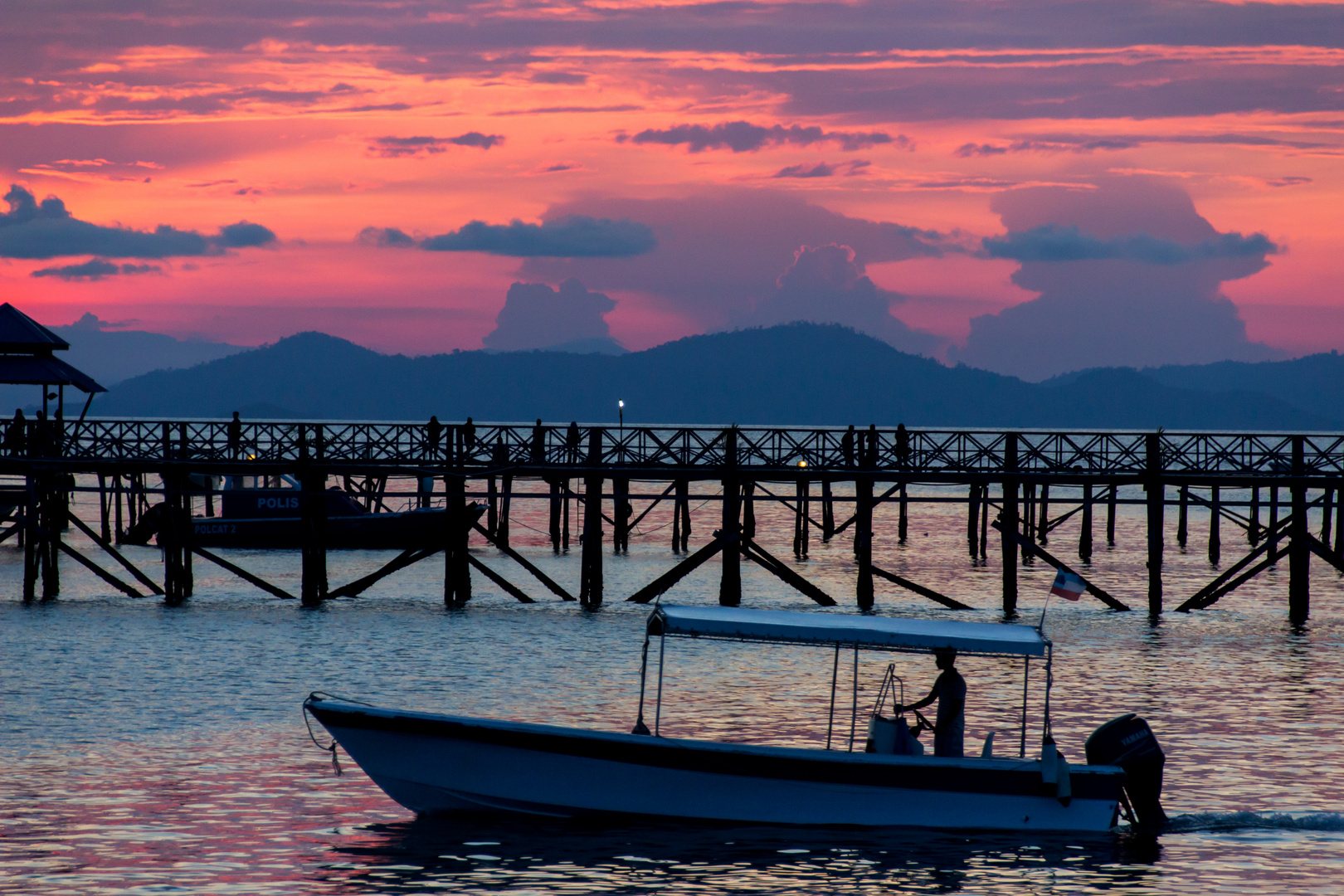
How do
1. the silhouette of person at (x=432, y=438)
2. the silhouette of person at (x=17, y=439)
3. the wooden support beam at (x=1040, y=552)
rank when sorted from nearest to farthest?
the wooden support beam at (x=1040, y=552) → the silhouette of person at (x=432, y=438) → the silhouette of person at (x=17, y=439)

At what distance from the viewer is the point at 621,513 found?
198 feet

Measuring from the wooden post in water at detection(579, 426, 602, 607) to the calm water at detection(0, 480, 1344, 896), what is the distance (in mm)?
682

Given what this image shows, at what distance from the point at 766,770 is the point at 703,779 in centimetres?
81

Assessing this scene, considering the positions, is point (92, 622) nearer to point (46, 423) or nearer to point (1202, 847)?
point (46, 423)

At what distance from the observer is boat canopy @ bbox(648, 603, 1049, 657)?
59.7 ft

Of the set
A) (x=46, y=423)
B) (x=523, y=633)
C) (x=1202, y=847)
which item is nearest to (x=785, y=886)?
(x=1202, y=847)

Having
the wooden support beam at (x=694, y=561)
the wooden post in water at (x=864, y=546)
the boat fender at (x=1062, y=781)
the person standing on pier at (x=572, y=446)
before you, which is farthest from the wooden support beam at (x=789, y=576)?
the boat fender at (x=1062, y=781)

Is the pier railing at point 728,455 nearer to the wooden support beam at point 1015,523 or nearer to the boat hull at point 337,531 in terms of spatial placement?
the wooden support beam at point 1015,523

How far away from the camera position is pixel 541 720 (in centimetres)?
2566

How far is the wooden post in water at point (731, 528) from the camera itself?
124 feet

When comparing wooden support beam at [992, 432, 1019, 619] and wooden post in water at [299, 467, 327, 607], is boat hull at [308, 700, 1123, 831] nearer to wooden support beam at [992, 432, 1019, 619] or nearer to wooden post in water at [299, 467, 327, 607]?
wooden support beam at [992, 432, 1019, 619]

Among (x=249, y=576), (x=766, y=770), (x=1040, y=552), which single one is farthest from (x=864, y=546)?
(x=766, y=770)

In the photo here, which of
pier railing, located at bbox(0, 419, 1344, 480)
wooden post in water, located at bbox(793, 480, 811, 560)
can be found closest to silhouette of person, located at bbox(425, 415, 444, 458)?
pier railing, located at bbox(0, 419, 1344, 480)

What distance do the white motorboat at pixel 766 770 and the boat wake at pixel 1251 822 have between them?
0.77 metres
